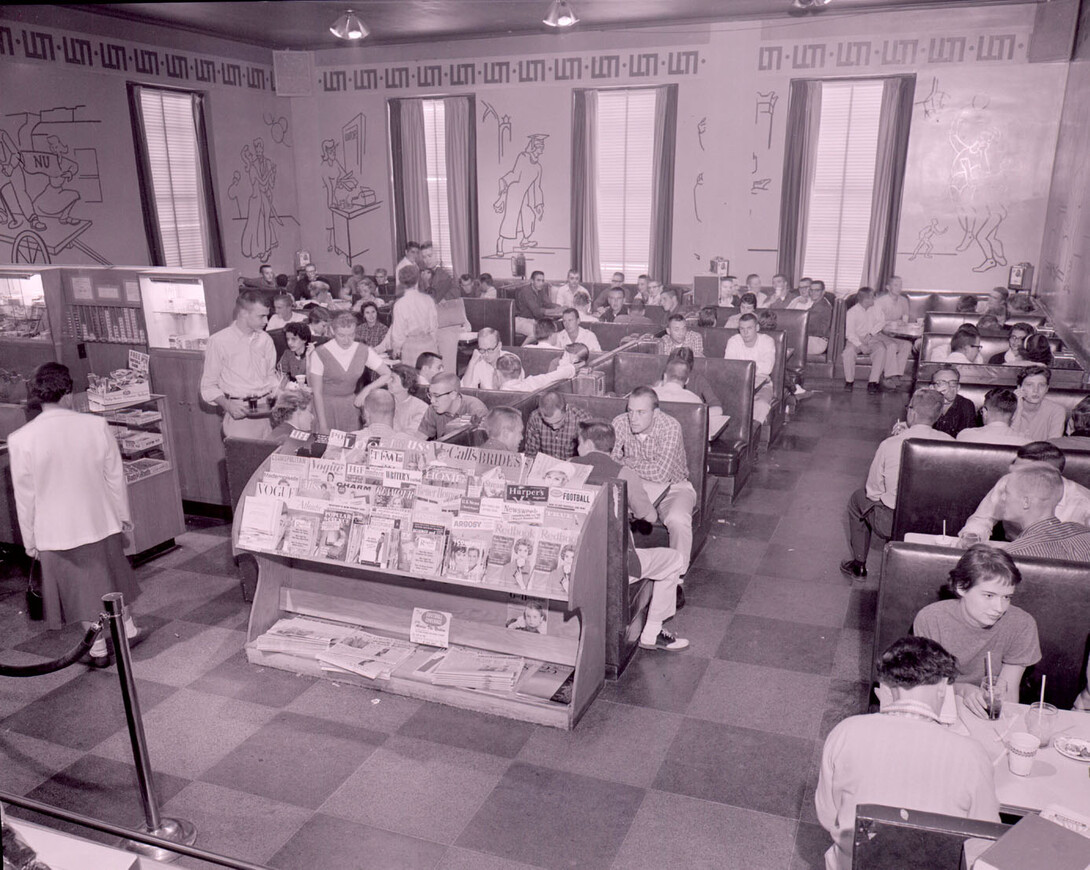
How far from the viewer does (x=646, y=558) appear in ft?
15.8

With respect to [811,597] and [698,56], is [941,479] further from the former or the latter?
[698,56]

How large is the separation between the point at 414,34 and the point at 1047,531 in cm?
1262

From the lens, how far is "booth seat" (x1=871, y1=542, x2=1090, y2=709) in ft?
11.8

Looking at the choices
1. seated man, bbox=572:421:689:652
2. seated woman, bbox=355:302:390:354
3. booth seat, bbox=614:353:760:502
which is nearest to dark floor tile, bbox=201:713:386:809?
seated man, bbox=572:421:689:652

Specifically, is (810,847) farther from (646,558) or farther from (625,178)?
(625,178)

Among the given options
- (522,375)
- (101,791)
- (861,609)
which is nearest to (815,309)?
(522,375)

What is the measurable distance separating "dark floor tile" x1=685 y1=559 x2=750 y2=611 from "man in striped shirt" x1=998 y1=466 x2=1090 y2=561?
184 centimetres

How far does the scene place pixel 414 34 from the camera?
1373cm

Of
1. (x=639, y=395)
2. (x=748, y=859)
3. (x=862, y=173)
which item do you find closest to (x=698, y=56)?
(x=862, y=173)

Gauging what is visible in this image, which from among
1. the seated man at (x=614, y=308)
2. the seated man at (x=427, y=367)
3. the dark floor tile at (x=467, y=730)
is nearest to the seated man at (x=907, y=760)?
the dark floor tile at (x=467, y=730)

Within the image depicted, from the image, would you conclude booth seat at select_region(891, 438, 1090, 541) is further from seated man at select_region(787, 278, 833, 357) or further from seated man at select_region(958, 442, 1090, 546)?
seated man at select_region(787, 278, 833, 357)

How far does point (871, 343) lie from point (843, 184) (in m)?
2.58

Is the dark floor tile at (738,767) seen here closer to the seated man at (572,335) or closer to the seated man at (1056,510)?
the seated man at (1056,510)

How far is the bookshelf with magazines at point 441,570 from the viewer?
4.07m
